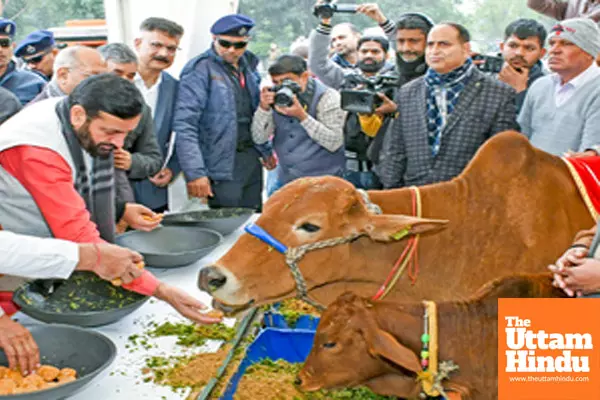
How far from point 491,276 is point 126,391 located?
127cm

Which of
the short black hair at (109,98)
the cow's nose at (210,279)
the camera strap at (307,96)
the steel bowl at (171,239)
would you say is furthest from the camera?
the camera strap at (307,96)

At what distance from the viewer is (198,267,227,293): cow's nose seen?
176 cm

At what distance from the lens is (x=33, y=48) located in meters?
4.59

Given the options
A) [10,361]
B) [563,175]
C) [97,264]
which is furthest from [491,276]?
[10,361]

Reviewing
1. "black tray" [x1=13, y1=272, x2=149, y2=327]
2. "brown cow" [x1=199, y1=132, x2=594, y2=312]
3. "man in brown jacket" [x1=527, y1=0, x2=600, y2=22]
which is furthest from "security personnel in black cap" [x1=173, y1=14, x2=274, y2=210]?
"man in brown jacket" [x1=527, y1=0, x2=600, y2=22]

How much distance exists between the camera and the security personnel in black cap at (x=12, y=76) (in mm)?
3798

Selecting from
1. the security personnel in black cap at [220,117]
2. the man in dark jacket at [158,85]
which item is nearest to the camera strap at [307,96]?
the security personnel in black cap at [220,117]

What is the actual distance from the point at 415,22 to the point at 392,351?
2683 mm

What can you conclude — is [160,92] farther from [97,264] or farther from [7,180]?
[97,264]

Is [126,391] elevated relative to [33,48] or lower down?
lower down

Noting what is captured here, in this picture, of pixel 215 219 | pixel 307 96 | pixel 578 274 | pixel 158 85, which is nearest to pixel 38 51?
pixel 158 85

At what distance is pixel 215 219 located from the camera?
3.12 meters

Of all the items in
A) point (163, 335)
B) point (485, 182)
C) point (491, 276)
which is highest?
point (485, 182)

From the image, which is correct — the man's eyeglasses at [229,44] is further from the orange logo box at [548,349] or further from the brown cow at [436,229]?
the orange logo box at [548,349]
